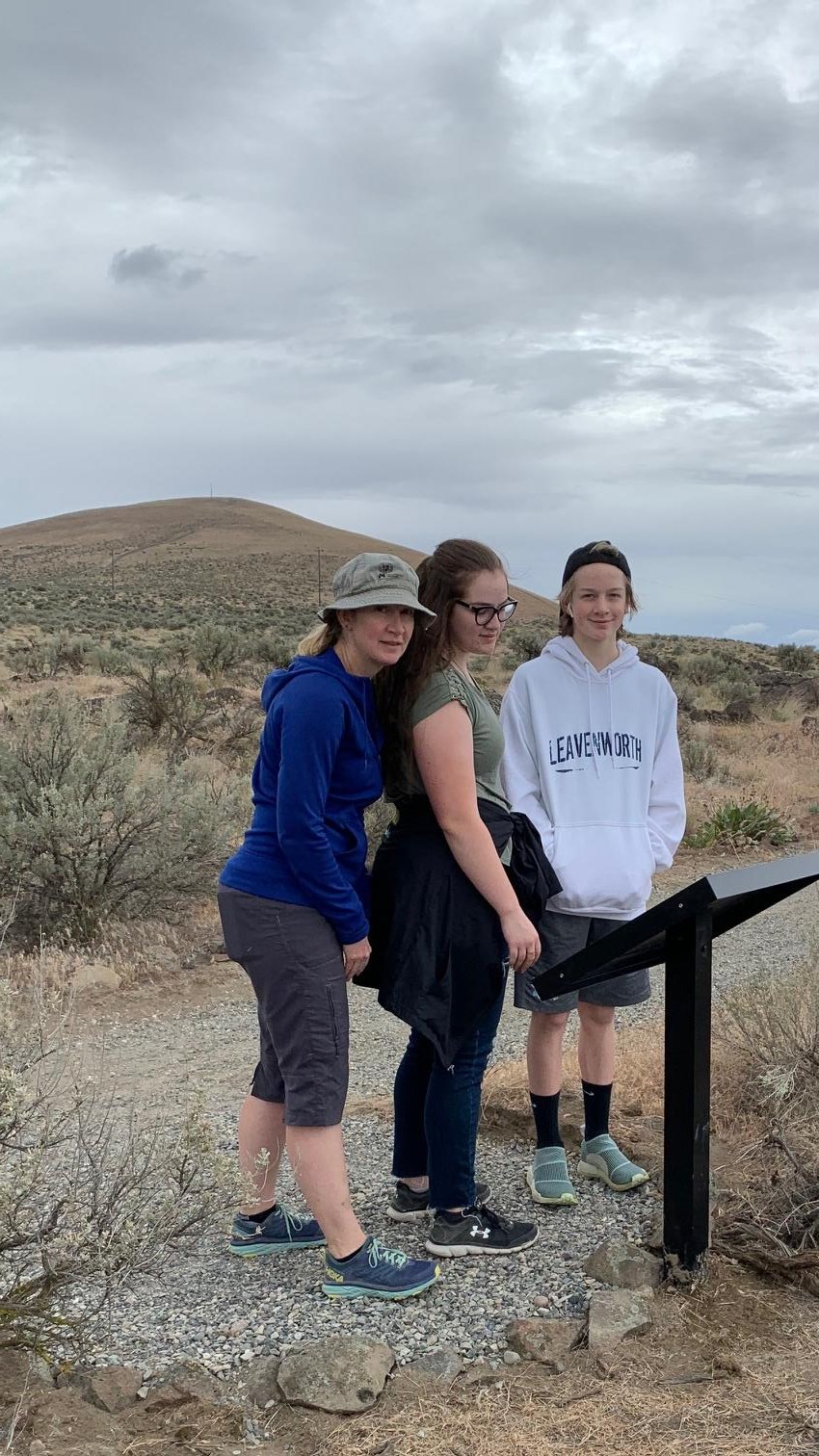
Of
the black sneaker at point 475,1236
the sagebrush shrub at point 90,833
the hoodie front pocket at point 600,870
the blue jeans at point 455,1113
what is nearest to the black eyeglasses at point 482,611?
the hoodie front pocket at point 600,870

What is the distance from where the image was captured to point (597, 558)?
334 cm

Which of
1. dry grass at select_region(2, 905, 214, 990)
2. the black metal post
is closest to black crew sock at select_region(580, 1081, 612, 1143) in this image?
the black metal post

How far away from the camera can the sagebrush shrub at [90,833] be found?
6840 mm

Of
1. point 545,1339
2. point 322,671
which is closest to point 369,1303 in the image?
point 545,1339

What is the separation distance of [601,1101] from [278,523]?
10550 cm

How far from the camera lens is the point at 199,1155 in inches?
115

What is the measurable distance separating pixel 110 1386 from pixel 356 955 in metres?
1.08

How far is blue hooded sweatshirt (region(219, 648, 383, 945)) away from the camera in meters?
2.61

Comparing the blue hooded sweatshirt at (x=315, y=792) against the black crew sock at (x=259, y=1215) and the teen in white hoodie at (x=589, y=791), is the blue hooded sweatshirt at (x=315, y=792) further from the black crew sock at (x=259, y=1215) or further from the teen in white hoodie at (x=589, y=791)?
the black crew sock at (x=259, y=1215)

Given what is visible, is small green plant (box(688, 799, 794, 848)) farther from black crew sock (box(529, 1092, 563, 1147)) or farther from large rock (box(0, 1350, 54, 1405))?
large rock (box(0, 1350, 54, 1405))

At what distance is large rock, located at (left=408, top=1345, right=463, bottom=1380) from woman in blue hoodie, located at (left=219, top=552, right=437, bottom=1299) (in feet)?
0.67

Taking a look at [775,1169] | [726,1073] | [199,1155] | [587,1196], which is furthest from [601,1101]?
[199,1155]

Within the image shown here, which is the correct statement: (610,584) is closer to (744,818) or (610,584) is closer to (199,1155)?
(199,1155)

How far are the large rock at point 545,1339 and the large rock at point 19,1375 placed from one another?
1.07 meters
